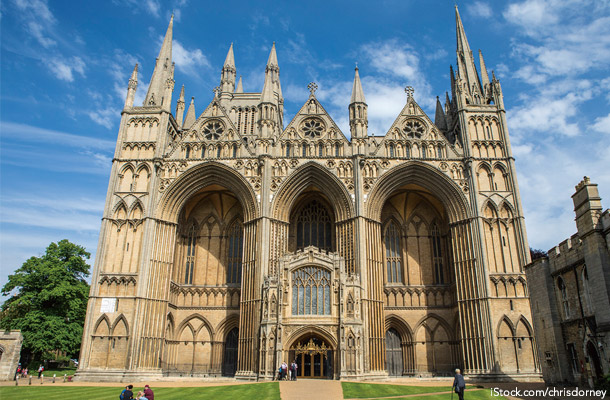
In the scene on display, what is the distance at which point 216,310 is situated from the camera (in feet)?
106

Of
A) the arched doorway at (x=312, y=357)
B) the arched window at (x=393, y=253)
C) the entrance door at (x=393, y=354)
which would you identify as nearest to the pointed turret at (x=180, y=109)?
the arched window at (x=393, y=253)

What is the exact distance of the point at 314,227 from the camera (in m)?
34.0

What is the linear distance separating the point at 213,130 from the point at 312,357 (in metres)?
17.8

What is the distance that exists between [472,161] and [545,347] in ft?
46.9

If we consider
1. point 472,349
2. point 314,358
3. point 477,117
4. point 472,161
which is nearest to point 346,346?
point 314,358

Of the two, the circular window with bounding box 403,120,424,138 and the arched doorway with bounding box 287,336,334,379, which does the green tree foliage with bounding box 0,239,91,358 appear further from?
the circular window with bounding box 403,120,424,138

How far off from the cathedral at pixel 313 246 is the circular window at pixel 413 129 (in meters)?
0.10

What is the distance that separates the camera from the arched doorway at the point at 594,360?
53.3ft

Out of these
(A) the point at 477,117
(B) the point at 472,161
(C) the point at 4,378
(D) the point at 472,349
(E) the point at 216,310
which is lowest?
(C) the point at 4,378

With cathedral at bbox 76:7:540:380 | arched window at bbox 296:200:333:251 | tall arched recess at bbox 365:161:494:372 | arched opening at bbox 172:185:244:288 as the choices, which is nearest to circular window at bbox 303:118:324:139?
cathedral at bbox 76:7:540:380

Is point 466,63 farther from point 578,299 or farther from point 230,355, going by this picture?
point 230,355

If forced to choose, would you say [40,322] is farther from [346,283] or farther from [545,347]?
[545,347]

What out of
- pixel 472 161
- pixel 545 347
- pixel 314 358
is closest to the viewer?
pixel 545 347

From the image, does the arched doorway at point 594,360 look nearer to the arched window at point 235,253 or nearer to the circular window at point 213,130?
the arched window at point 235,253
